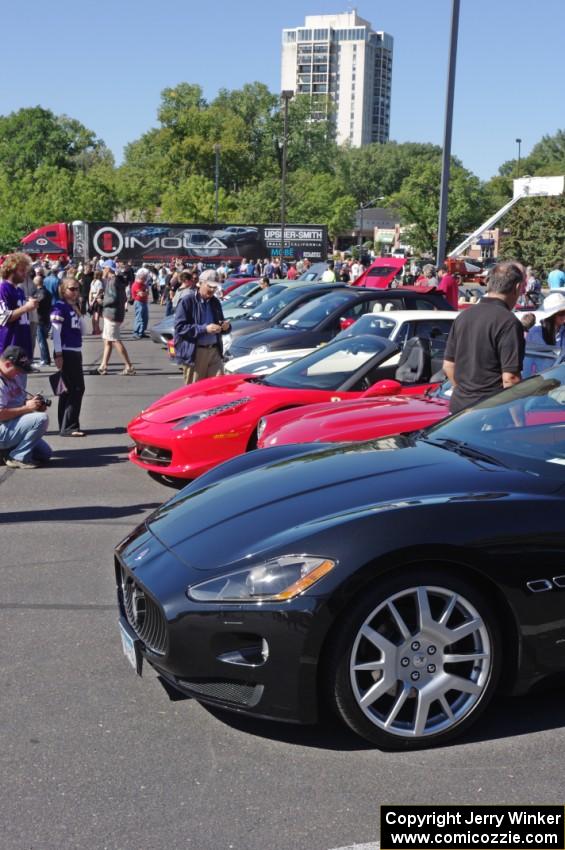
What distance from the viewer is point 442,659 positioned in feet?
11.8

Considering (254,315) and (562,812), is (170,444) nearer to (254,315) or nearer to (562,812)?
(562,812)

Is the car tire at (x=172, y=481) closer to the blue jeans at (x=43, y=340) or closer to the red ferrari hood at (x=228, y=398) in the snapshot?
the red ferrari hood at (x=228, y=398)

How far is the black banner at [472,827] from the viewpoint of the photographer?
305cm

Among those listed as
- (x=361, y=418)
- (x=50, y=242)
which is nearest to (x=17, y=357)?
(x=361, y=418)

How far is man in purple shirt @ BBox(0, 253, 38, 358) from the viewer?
372 inches

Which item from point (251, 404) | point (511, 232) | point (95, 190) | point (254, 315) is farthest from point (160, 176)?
point (251, 404)

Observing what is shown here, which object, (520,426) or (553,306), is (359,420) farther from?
(553,306)

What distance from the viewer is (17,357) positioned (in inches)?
345

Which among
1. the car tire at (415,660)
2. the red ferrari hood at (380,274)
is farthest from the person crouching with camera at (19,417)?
the red ferrari hood at (380,274)

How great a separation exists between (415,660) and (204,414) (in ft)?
15.6

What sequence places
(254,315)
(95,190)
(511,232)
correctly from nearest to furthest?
(254,315) → (511,232) → (95,190)

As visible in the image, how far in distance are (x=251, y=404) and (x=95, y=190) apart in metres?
84.1

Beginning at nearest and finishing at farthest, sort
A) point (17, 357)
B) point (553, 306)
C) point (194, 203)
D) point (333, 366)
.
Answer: point (17, 357) < point (333, 366) < point (553, 306) < point (194, 203)

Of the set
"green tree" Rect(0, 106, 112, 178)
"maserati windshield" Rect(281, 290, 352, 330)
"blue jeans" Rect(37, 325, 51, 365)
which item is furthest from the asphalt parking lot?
"green tree" Rect(0, 106, 112, 178)
